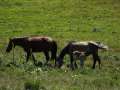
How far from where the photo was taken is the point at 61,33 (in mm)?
54094

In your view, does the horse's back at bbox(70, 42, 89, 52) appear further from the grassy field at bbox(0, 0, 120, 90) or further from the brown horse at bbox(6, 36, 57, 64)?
the brown horse at bbox(6, 36, 57, 64)

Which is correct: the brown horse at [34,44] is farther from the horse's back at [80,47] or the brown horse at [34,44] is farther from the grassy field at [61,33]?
the horse's back at [80,47]

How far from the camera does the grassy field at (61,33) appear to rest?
18781 millimetres

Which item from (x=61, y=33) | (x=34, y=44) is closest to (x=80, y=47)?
(x=34, y=44)

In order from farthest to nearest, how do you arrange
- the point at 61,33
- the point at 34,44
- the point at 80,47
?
the point at 61,33 < the point at 34,44 < the point at 80,47

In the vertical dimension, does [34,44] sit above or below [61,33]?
above

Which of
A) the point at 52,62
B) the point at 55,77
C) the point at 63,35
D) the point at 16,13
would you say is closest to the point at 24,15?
the point at 16,13

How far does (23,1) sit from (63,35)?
101 feet

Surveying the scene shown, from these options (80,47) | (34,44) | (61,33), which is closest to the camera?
(80,47)

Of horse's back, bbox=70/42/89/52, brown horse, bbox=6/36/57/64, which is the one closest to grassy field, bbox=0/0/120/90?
brown horse, bbox=6/36/57/64

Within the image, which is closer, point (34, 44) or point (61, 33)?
point (34, 44)

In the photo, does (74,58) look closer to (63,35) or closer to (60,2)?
(63,35)

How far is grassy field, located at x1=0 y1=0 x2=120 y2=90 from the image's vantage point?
1878cm

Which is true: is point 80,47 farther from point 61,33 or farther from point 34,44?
point 61,33
